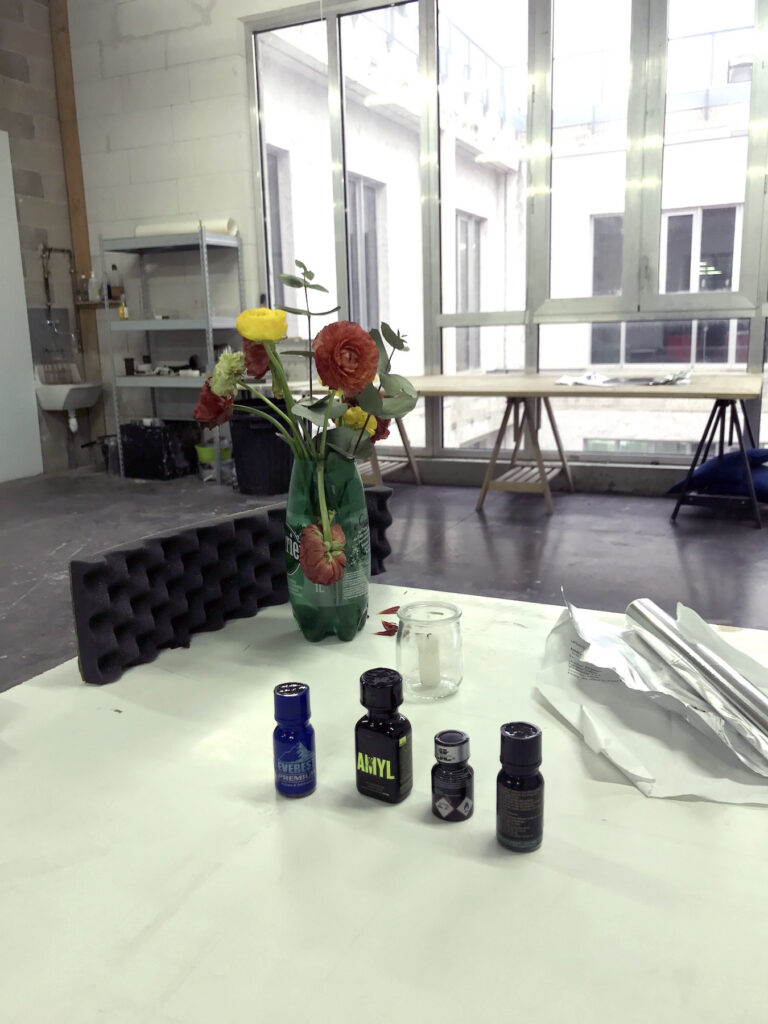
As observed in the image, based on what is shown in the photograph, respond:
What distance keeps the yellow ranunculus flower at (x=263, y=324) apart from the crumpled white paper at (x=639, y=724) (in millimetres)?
579

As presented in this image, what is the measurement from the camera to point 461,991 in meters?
0.60

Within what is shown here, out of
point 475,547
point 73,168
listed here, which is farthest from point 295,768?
point 73,168

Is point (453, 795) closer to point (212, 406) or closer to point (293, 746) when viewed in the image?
point (293, 746)

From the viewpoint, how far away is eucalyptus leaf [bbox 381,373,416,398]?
118 centimetres

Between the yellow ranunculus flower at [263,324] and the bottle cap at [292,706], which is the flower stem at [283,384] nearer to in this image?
the yellow ranunculus flower at [263,324]

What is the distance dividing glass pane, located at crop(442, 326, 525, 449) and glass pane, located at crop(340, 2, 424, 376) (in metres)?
0.24

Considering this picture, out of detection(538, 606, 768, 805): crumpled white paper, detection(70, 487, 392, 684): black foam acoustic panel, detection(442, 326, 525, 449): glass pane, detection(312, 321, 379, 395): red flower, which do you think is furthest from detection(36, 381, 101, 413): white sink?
detection(538, 606, 768, 805): crumpled white paper

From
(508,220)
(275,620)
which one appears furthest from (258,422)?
(275,620)

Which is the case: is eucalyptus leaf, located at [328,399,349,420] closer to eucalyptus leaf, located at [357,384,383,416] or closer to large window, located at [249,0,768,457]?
eucalyptus leaf, located at [357,384,383,416]

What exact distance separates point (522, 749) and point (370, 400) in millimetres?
560

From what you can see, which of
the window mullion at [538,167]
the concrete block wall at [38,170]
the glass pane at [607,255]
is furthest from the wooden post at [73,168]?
the glass pane at [607,255]

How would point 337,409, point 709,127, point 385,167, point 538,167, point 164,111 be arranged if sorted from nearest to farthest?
1. point 337,409
2. point 709,127
3. point 538,167
4. point 385,167
5. point 164,111

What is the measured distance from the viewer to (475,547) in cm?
384

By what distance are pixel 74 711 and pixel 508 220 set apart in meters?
4.81
